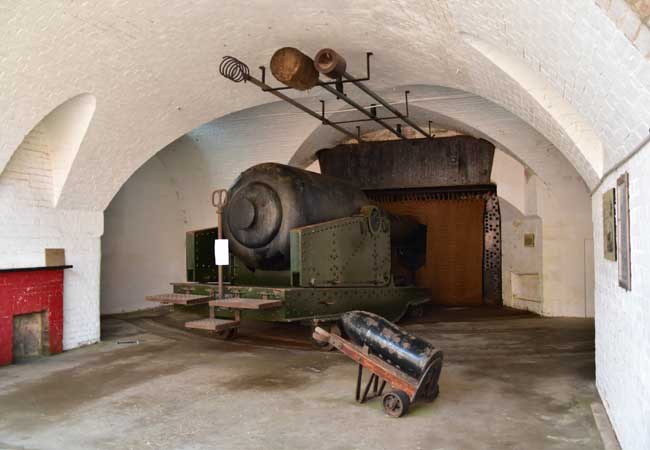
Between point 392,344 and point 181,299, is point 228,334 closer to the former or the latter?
point 181,299

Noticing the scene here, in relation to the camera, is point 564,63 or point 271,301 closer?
point 564,63

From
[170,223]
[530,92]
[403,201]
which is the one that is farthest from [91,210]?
[403,201]

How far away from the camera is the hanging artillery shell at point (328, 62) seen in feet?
18.2

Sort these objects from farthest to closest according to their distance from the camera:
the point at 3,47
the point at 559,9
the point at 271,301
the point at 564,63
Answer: the point at 271,301 → the point at 3,47 → the point at 564,63 → the point at 559,9

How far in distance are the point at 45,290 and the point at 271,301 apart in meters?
2.39

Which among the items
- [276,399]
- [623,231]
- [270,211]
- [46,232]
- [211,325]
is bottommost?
[276,399]

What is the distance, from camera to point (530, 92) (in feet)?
14.5

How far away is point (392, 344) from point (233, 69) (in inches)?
138

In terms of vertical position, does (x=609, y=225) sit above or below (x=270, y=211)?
below

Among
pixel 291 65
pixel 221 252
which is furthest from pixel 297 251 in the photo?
pixel 291 65

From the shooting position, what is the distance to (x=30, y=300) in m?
5.78

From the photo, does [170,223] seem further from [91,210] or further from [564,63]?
[564,63]

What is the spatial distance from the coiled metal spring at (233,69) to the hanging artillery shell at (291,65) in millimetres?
391

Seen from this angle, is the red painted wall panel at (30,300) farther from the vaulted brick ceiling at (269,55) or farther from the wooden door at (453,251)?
the wooden door at (453,251)
